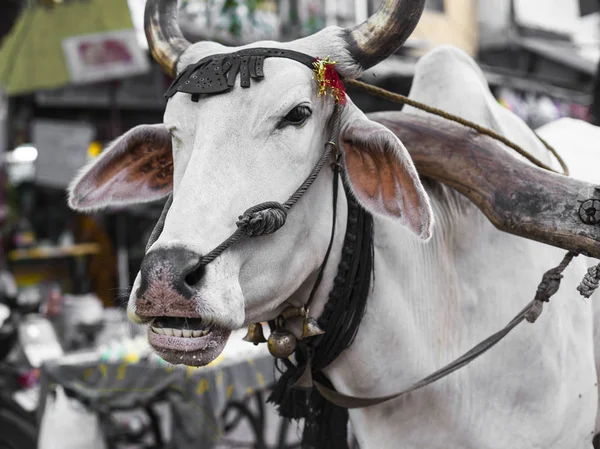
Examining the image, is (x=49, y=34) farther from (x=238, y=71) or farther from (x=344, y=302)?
(x=344, y=302)

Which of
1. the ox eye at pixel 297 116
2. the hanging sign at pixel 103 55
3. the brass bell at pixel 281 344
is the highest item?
the ox eye at pixel 297 116

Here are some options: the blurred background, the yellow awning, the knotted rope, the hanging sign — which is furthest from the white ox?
the yellow awning

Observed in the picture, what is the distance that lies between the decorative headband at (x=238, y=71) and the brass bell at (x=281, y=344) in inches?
28.6

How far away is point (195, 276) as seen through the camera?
1.71 metres

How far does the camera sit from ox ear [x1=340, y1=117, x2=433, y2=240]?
206 cm

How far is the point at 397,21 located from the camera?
206 centimetres

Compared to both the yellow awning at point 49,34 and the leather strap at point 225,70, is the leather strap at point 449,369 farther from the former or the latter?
the yellow awning at point 49,34

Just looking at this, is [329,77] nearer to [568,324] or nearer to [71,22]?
[568,324]

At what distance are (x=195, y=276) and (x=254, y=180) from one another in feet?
1.06

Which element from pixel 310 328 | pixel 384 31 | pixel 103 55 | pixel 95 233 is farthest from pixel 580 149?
pixel 95 233

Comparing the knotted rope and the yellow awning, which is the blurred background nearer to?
the yellow awning

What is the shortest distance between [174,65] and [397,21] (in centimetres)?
72

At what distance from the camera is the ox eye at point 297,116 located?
6.50ft

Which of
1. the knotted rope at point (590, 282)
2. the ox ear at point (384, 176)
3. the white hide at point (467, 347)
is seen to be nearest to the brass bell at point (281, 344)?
the white hide at point (467, 347)
